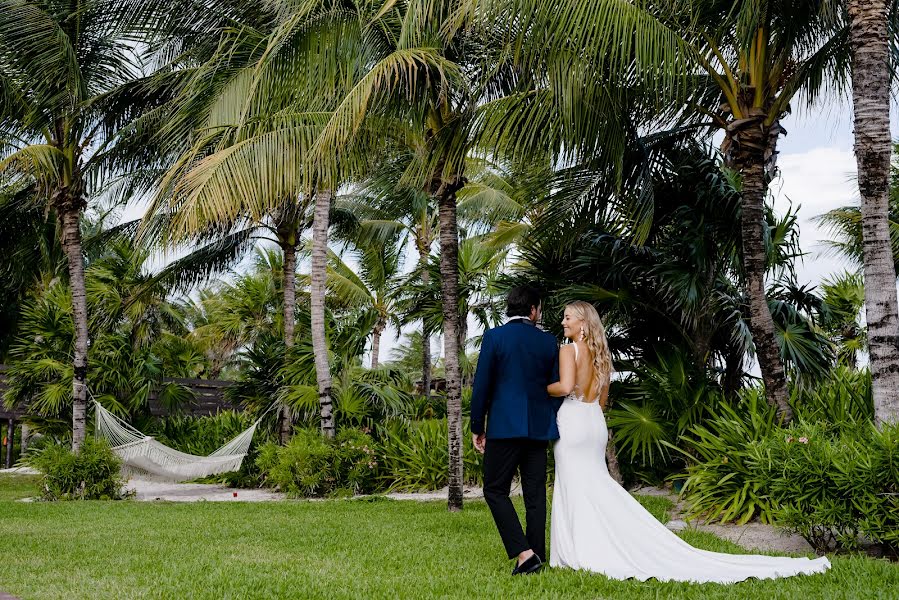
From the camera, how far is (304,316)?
1827 cm

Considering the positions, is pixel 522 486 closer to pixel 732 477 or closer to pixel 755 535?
pixel 755 535

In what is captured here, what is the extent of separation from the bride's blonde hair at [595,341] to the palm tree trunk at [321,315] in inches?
325

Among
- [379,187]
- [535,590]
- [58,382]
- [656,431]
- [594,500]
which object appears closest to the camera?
[535,590]

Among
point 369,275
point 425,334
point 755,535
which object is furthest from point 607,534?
point 369,275

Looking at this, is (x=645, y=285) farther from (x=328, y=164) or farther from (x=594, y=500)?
(x=594, y=500)

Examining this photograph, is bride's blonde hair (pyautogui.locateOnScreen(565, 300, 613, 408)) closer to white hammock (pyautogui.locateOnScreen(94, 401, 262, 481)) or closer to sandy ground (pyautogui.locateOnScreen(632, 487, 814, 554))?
sandy ground (pyautogui.locateOnScreen(632, 487, 814, 554))

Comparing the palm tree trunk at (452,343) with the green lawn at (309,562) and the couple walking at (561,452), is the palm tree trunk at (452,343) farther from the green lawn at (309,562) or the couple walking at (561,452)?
the couple walking at (561,452)

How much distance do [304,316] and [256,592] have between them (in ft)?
43.6

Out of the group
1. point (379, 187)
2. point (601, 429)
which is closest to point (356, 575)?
point (601, 429)

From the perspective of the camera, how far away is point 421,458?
1379 centimetres

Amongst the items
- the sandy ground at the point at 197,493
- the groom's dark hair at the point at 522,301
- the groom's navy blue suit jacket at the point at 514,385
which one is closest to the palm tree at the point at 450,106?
the groom's dark hair at the point at 522,301

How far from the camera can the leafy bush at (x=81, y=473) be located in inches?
527

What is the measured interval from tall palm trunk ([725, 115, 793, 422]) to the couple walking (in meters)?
3.71

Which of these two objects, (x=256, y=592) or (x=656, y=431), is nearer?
(x=256, y=592)
